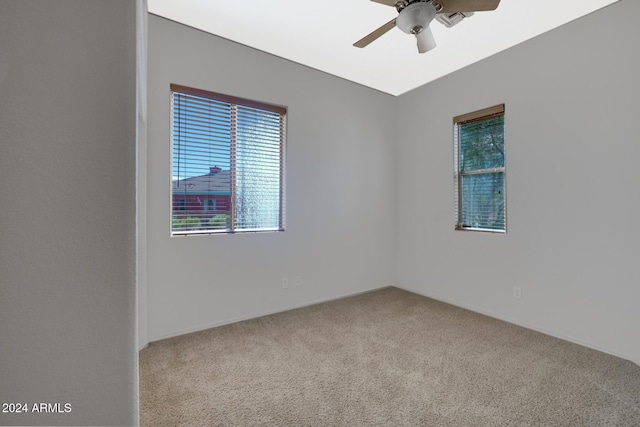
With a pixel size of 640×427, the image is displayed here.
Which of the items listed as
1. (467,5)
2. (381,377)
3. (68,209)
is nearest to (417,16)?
(467,5)

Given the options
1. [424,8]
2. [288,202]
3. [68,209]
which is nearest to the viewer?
[68,209]

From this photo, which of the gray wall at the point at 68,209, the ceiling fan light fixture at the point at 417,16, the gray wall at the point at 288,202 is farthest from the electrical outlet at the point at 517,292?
the gray wall at the point at 68,209

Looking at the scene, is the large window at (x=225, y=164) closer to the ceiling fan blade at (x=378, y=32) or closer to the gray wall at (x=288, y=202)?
the gray wall at (x=288, y=202)

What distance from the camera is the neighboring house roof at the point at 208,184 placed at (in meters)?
2.69

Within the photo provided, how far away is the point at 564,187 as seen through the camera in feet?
8.51

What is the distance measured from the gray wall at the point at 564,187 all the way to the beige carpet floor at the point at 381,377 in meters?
0.32

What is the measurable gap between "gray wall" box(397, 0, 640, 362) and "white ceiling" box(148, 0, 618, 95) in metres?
0.27

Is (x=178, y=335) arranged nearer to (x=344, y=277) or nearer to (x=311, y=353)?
(x=311, y=353)

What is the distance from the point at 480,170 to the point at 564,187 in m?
0.83

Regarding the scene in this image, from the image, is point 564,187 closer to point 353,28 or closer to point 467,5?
point 467,5

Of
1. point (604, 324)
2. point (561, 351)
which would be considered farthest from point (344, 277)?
point (604, 324)

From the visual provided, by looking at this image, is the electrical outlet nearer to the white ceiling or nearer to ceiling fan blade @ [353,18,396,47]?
the white ceiling

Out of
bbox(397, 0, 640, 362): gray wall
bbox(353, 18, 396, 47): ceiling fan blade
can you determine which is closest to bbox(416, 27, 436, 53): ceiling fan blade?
bbox(353, 18, 396, 47): ceiling fan blade

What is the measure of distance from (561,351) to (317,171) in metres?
2.83
